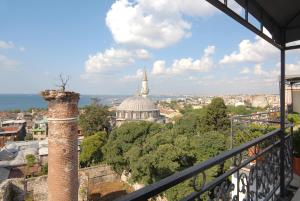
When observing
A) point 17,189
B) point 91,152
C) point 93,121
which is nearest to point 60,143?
point 17,189

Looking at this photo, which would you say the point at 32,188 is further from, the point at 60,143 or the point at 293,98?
the point at 293,98

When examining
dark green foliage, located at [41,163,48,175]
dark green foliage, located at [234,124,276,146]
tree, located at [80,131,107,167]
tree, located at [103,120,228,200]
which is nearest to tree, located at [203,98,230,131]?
tree, located at [103,120,228,200]

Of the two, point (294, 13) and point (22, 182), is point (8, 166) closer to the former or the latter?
point (22, 182)

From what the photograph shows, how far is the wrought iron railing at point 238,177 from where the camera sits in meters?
1.40

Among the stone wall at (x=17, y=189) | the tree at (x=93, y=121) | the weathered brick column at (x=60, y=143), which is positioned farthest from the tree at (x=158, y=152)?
the tree at (x=93, y=121)

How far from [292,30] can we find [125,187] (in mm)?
20859

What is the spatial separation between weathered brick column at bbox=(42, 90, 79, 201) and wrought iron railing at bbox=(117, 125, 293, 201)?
7.77 metres

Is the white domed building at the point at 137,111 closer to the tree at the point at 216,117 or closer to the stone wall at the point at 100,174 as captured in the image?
the tree at the point at 216,117

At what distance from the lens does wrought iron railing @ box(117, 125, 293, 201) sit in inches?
55.2

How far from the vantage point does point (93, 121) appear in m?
37.8

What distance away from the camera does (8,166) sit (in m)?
23.8

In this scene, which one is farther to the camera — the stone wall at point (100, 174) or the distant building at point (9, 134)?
the distant building at point (9, 134)

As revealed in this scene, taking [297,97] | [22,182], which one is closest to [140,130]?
[22,182]

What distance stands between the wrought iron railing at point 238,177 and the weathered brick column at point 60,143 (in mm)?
7771
